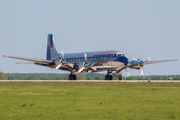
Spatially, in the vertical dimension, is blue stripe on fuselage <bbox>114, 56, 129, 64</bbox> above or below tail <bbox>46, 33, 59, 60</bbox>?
below

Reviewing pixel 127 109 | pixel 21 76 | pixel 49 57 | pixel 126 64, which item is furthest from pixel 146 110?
pixel 21 76

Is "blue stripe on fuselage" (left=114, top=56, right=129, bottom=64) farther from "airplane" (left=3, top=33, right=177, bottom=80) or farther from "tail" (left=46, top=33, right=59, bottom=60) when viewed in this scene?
"tail" (left=46, top=33, right=59, bottom=60)

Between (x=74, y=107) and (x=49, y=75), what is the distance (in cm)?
9287

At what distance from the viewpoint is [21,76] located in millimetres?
108625

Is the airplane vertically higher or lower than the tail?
lower

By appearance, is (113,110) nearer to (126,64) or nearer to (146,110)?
(146,110)

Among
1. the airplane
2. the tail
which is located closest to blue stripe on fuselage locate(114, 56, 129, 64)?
the airplane

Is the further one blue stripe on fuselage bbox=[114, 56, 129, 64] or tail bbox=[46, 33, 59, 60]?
tail bbox=[46, 33, 59, 60]

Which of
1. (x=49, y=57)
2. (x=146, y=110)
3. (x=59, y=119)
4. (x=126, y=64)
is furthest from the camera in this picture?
(x=49, y=57)

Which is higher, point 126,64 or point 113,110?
point 126,64

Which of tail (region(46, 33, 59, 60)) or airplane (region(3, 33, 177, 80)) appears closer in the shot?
airplane (region(3, 33, 177, 80))

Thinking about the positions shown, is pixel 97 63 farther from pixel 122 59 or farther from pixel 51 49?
pixel 51 49

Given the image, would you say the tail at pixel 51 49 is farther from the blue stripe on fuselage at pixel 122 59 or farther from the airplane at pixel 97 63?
the blue stripe on fuselage at pixel 122 59

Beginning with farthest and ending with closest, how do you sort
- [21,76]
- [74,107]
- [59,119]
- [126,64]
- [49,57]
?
1. [21,76]
2. [49,57]
3. [126,64]
4. [74,107]
5. [59,119]
